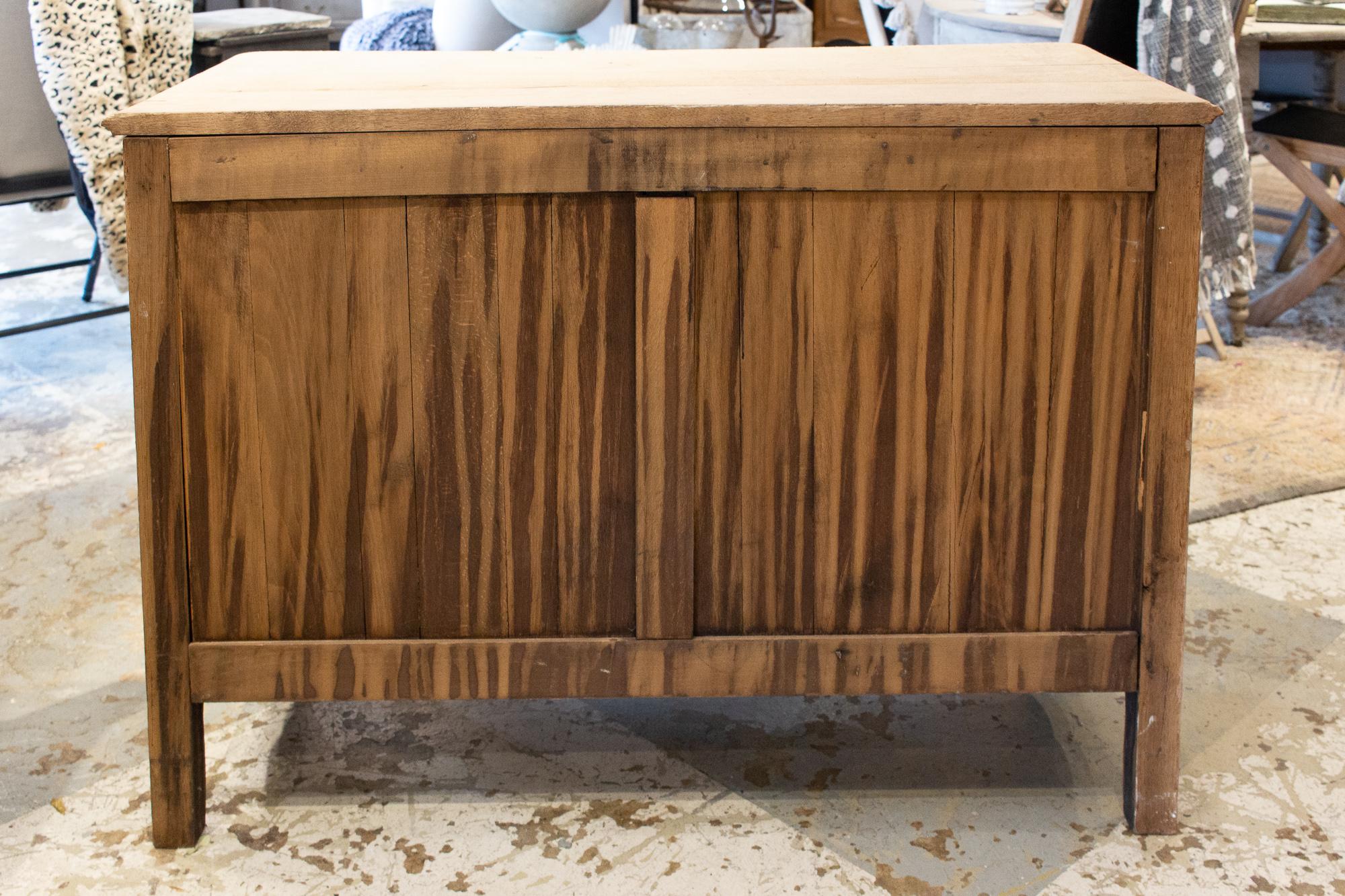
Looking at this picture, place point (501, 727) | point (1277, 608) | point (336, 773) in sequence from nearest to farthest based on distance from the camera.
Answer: point (336, 773) → point (501, 727) → point (1277, 608)

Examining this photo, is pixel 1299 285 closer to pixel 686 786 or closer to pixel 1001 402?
pixel 1001 402

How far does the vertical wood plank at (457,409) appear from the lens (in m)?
1.47

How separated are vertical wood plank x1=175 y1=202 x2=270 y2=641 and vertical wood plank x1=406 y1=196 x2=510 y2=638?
0.56 feet

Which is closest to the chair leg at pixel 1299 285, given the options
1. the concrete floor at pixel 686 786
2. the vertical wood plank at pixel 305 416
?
the concrete floor at pixel 686 786

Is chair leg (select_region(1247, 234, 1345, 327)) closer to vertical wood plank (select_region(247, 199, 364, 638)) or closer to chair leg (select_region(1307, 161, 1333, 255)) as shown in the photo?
chair leg (select_region(1307, 161, 1333, 255))

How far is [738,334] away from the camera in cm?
150

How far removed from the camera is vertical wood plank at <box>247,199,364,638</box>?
4.82 ft

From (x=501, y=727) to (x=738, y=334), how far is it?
661 millimetres

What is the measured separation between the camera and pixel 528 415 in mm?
1521

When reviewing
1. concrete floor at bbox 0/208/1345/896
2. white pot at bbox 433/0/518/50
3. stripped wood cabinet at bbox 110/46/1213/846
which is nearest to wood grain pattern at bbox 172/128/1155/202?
stripped wood cabinet at bbox 110/46/1213/846

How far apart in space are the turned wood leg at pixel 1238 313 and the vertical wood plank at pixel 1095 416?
1.97 meters

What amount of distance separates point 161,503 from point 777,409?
2.14 feet

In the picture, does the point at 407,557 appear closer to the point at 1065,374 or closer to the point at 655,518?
the point at 655,518

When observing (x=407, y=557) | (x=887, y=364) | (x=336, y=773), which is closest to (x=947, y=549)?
(x=887, y=364)
